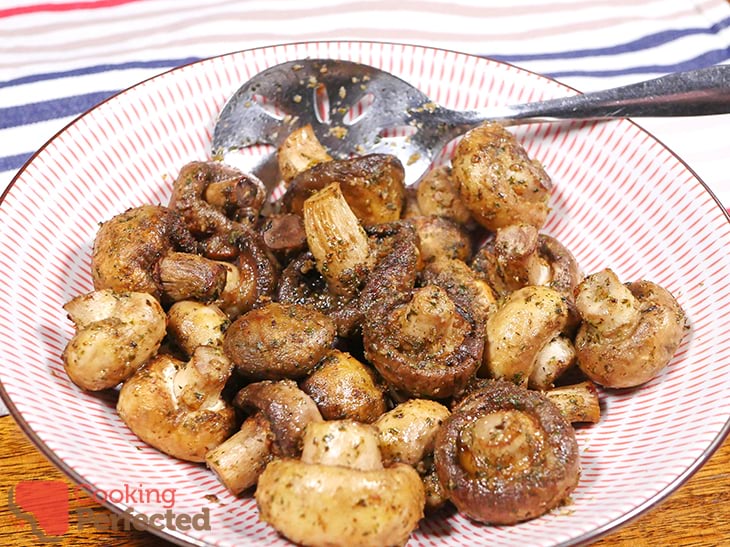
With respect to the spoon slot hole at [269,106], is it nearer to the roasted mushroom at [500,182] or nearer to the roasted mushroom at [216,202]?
the roasted mushroom at [216,202]

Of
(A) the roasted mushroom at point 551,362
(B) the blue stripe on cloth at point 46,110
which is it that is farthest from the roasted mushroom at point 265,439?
(B) the blue stripe on cloth at point 46,110

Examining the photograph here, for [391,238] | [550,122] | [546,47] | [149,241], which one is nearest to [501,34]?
[546,47]

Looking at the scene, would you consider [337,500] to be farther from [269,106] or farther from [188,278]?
[269,106]

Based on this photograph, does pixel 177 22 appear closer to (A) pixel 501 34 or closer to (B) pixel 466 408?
(A) pixel 501 34

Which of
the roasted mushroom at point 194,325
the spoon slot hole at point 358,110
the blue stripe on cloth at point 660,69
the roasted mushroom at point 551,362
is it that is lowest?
the roasted mushroom at point 551,362

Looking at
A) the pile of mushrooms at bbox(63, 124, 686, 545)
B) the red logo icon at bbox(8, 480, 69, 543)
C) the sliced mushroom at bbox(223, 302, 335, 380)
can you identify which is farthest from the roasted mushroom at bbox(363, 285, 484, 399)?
the red logo icon at bbox(8, 480, 69, 543)

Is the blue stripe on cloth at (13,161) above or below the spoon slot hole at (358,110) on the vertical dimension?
below

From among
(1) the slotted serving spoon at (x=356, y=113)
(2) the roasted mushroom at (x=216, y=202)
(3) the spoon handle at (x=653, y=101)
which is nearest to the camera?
(2) the roasted mushroom at (x=216, y=202)
